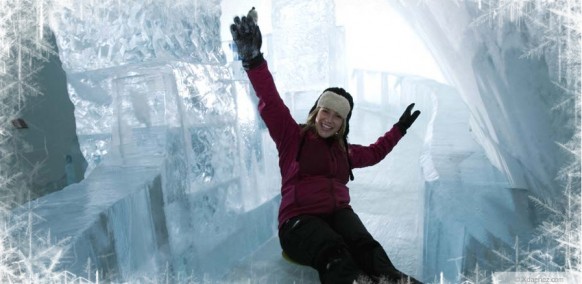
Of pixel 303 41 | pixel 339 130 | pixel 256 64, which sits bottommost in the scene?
pixel 339 130

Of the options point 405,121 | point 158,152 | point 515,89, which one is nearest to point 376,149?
point 405,121

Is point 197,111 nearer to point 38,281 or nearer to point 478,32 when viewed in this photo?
point 38,281

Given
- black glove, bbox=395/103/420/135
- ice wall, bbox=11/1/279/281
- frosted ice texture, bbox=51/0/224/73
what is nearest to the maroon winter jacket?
black glove, bbox=395/103/420/135

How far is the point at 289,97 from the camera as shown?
9273 mm

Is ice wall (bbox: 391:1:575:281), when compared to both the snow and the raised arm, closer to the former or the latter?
the snow

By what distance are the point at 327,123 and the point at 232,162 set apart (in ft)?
4.76

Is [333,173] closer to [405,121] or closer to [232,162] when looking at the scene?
[405,121]

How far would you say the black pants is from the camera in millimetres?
1267

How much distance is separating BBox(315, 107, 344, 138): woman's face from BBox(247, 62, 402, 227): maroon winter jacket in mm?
30

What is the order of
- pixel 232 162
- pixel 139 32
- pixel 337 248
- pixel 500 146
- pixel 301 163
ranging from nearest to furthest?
pixel 337 248
pixel 301 163
pixel 500 146
pixel 232 162
pixel 139 32

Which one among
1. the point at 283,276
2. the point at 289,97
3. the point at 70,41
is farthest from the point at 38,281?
the point at 289,97

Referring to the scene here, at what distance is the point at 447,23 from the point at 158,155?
1.76 m

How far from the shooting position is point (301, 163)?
1.58m

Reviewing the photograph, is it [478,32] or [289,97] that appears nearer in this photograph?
[478,32]
